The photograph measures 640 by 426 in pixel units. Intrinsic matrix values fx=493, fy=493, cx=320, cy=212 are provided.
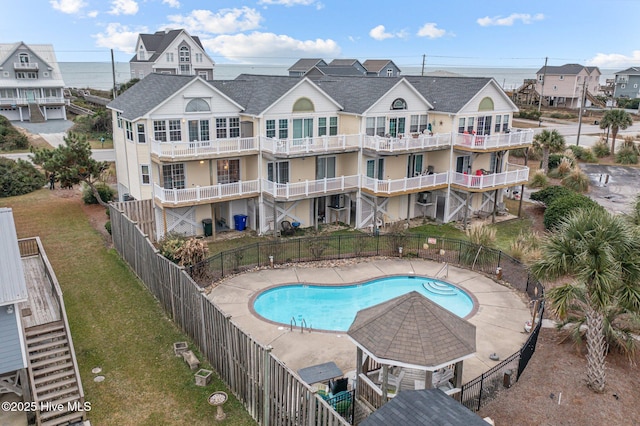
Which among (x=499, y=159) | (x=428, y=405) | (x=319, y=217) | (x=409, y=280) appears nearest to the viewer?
(x=428, y=405)

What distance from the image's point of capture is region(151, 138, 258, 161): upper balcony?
82.4 ft

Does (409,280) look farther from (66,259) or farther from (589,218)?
(66,259)

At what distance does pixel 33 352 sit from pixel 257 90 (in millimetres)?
19166

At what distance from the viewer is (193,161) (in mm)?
26938

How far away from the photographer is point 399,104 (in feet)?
99.2

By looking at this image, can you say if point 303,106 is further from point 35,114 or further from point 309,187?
point 35,114

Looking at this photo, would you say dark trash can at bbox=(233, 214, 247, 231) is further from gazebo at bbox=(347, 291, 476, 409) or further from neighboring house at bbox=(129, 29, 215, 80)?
neighboring house at bbox=(129, 29, 215, 80)

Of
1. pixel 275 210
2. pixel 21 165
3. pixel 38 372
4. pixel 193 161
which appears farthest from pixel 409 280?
pixel 21 165

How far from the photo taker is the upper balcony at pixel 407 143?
2859 cm

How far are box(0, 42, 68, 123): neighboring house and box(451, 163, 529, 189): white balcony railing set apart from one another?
57.8m

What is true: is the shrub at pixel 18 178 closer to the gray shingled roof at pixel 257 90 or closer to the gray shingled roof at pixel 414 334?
the gray shingled roof at pixel 257 90

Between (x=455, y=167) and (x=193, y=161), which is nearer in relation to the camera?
(x=193, y=161)

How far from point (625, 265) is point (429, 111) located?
66.0ft

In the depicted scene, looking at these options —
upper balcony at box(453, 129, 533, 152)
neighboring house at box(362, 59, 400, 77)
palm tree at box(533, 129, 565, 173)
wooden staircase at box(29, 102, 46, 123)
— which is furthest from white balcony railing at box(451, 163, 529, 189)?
wooden staircase at box(29, 102, 46, 123)
